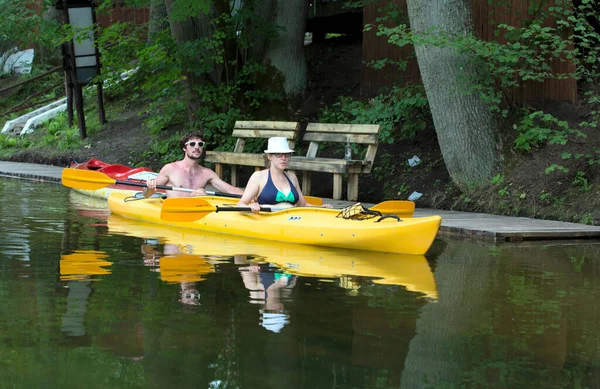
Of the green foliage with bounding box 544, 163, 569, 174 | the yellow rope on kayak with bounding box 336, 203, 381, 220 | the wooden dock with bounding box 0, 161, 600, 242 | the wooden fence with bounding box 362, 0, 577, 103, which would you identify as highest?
the wooden fence with bounding box 362, 0, 577, 103

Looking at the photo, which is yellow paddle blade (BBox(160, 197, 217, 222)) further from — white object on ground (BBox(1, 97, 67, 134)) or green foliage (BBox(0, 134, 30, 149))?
Result: white object on ground (BBox(1, 97, 67, 134))

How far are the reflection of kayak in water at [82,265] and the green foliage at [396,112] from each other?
6.35 m

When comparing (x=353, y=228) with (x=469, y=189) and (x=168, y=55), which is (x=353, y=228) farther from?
(x=168, y=55)

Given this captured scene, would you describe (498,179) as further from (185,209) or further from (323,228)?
(185,209)

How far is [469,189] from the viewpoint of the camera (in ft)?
45.2

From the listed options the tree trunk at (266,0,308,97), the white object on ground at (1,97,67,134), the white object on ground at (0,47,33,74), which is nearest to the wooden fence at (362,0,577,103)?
the tree trunk at (266,0,308,97)

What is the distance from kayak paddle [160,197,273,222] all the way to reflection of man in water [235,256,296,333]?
186 cm

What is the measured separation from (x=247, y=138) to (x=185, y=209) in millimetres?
6069

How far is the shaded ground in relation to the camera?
1280 cm

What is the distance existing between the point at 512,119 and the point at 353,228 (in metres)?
5.01

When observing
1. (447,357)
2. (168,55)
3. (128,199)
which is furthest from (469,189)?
(447,357)

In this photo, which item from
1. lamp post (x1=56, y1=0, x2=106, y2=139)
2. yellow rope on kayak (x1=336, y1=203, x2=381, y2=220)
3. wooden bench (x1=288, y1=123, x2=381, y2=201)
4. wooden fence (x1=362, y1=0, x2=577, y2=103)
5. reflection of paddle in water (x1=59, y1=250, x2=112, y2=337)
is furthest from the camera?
lamp post (x1=56, y1=0, x2=106, y2=139)

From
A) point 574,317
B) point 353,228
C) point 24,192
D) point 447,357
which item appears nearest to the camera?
point 447,357

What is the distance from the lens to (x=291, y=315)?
703 cm
